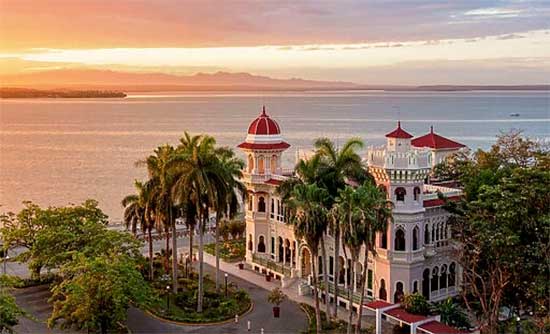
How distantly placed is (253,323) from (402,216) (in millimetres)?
9220

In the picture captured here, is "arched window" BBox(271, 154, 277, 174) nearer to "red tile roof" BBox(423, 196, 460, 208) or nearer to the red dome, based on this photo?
the red dome

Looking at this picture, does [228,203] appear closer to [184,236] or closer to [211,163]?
[211,163]

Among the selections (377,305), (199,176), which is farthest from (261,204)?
(377,305)

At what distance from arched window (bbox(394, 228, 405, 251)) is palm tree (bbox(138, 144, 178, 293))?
1160 cm

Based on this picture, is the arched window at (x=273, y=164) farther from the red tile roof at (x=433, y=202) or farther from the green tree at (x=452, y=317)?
the green tree at (x=452, y=317)

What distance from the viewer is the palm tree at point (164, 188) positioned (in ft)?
111

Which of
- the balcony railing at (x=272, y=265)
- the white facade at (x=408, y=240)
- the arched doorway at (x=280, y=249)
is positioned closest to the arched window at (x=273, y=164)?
the arched doorway at (x=280, y=249)

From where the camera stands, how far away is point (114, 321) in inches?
1083

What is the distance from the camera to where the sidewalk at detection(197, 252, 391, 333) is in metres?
33.8

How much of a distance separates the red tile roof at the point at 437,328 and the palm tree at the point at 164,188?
44.9 feet

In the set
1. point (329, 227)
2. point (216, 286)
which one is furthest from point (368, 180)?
point (216, 286)

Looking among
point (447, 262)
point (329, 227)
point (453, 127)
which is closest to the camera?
point (329, 227)

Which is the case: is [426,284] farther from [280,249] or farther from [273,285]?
[280,249]

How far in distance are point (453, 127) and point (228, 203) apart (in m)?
166
